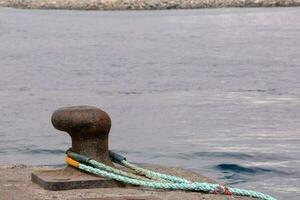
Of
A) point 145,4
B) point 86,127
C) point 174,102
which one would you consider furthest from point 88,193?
point 145,4

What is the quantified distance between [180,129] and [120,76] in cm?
1106

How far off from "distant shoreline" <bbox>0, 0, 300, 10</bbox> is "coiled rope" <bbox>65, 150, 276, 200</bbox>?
10062 cm

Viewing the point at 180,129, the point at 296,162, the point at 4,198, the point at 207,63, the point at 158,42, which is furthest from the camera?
the point at 158,42

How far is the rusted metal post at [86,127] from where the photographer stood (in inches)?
349

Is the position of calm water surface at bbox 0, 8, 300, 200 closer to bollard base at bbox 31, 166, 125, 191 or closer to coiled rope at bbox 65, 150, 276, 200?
coiled rope at bbox 65, 150, 276, 200

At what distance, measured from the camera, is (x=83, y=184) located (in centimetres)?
868

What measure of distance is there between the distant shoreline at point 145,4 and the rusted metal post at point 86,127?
330 ft

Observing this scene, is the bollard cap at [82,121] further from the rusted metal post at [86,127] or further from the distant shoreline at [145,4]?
the distant shoreline at [145,4]

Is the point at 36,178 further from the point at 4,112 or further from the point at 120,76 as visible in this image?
the point at 120,76

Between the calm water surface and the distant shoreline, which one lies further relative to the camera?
the distant shoreline

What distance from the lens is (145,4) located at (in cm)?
11000

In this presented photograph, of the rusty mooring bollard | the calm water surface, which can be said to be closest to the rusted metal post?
the rusty mooring bollard

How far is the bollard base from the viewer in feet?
28.2

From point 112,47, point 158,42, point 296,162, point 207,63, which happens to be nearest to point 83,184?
point 296,162
